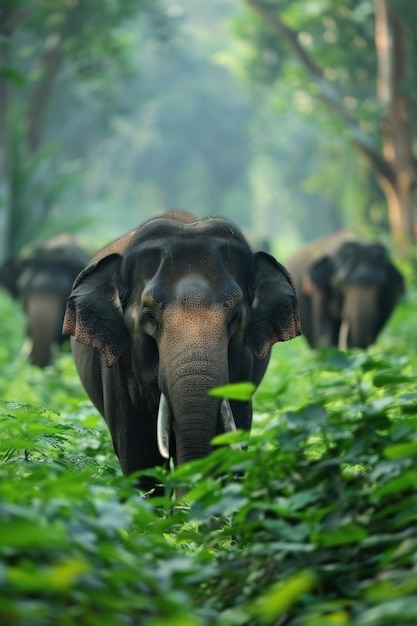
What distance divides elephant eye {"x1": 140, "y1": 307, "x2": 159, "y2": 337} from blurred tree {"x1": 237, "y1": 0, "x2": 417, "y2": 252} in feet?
52.9

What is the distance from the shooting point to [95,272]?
6434mm

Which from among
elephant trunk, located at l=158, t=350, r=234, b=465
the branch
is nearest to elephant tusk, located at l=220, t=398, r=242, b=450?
elephant trunk, located at l=158, t=350, r=234, b=465

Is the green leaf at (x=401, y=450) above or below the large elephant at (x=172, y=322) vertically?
above

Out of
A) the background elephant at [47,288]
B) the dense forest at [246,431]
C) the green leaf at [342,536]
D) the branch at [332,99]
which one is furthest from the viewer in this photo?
the branch at [332,99]

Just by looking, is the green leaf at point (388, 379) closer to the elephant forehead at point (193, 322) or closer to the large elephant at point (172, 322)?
the large elephant at point (172, 322)

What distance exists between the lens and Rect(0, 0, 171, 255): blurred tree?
24.5 m

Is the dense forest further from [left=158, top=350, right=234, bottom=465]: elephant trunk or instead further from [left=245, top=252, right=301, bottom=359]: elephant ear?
[left=245, top=252, right=301, bottom=359]: elephant ear

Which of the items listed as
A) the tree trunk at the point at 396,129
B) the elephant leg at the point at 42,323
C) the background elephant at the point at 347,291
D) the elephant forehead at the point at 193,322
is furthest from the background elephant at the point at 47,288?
the elephant forehead at the point at 193,322

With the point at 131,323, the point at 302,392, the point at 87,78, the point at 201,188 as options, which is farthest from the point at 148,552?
the point at 201,188

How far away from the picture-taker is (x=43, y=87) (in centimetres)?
2847

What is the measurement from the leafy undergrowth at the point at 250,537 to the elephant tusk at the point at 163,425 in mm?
1500

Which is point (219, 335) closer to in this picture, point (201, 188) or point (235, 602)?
point (235, 602)

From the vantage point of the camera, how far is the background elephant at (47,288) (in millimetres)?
14422

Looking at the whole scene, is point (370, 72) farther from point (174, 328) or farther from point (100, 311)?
point (174, 328)
